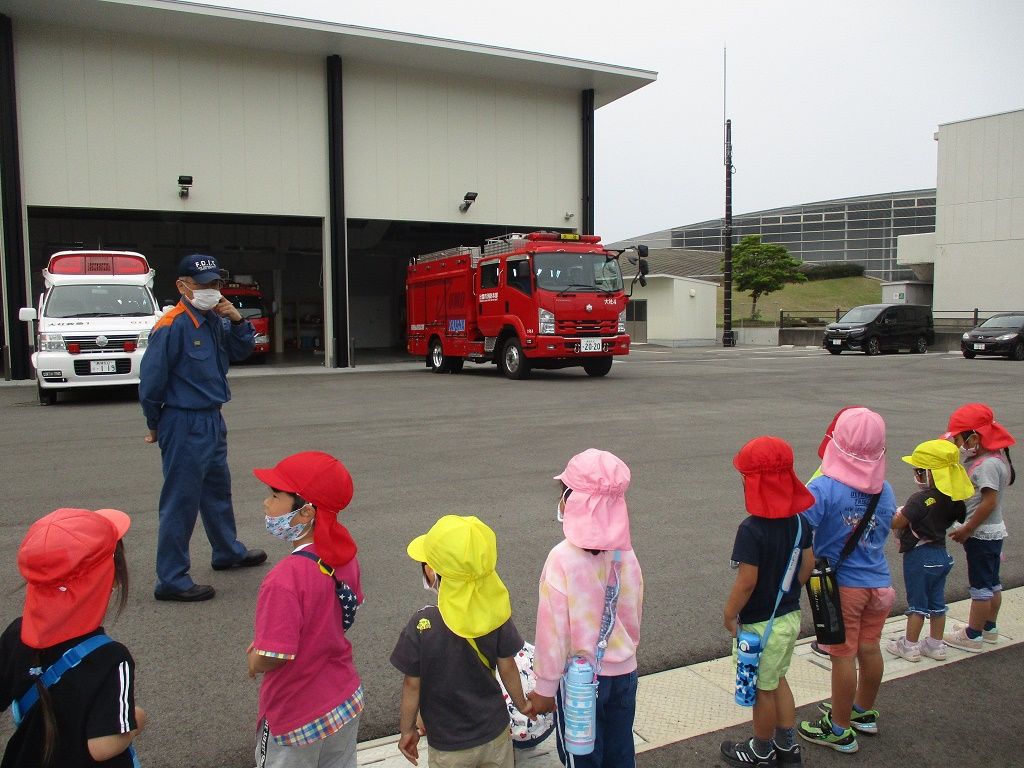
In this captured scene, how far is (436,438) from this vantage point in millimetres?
10547

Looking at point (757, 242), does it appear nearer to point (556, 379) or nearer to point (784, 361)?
point (784, 361)

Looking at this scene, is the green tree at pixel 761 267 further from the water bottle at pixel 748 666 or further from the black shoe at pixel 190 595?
the water bottle at pixel 748 666

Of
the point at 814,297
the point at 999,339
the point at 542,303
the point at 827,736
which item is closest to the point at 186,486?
the point at 827,736

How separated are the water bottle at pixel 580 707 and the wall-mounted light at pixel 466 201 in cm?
2275

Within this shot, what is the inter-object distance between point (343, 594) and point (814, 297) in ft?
188

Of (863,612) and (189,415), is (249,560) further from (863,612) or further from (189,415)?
(863,612)

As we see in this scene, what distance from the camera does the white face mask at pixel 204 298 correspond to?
5.05 metres

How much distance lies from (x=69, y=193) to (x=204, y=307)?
743 inches

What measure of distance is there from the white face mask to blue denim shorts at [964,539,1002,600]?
14.9 feet

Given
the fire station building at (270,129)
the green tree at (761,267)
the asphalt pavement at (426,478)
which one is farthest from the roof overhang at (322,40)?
the green tree at (761,267)

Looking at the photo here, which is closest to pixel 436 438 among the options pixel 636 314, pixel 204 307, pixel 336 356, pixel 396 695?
pixel 204 307

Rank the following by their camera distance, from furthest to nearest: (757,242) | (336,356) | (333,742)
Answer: (757,242) → (336,356) → (333,742)

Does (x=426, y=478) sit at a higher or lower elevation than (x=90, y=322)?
lower

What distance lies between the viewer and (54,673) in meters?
2.02
